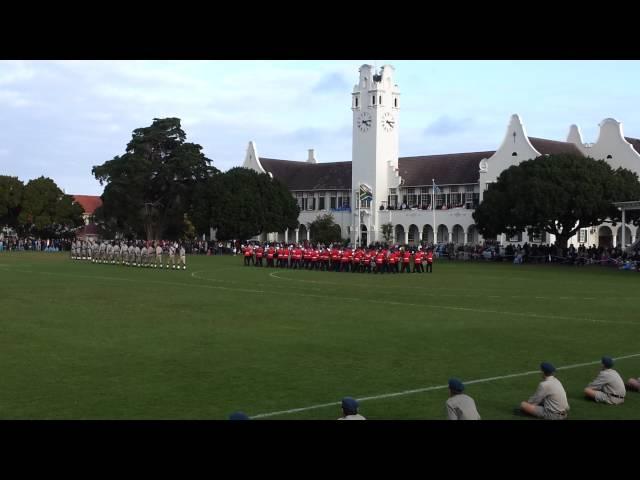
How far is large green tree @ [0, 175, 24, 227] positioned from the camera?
92.8 m

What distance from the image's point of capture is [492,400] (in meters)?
12.0

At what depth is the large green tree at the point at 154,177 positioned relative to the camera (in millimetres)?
85625

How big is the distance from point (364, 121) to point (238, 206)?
19160 mm

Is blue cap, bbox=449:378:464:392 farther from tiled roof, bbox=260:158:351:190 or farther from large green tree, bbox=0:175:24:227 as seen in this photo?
large green tree, bbox=0:175:24:227

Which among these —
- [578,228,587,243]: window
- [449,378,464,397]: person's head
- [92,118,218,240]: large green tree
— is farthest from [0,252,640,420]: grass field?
[92,118,218,240]: large green tree

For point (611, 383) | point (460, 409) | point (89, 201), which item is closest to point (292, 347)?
point (611, 383)

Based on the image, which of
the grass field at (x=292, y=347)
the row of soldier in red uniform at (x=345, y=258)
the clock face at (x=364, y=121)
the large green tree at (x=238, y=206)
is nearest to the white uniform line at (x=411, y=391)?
the grass field at (x=292, y=347)

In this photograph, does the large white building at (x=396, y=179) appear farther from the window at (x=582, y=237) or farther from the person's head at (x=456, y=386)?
the person's head at (x=456, y=386)

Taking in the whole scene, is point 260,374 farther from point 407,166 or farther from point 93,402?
point 407,166

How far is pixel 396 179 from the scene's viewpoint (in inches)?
3639

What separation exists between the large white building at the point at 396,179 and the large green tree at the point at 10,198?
96.0ft
